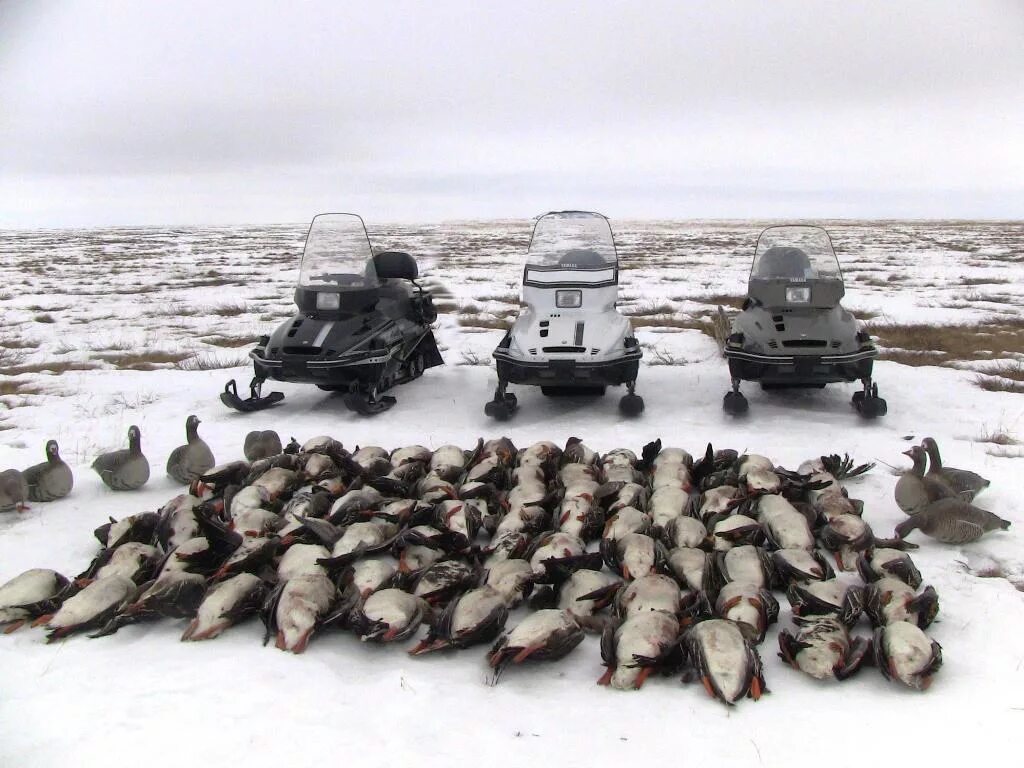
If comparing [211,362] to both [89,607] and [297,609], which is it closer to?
[89,607]

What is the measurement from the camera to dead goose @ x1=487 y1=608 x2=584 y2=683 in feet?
12.2

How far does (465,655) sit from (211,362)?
944 cm

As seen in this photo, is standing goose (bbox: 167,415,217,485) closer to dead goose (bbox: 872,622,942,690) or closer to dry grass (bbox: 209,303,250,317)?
dead goose (bbox: 872,622,942,690)

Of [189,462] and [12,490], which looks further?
[189,462]


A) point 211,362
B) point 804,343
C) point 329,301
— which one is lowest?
point 211,362

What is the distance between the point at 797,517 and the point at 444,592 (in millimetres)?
2365

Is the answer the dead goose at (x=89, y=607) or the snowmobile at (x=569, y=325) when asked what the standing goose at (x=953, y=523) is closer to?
the snowmobile at (x=569, y=325)

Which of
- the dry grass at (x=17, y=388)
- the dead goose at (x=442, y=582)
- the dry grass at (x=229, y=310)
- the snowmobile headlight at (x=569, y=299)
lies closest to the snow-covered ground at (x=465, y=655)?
the dry grass at (x=17, y=388)

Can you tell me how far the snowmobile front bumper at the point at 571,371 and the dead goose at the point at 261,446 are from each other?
2.83m

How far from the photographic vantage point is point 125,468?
250 inches

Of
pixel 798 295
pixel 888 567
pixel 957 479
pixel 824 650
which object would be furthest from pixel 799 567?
pixel 798 295

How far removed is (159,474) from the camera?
22.7 ft

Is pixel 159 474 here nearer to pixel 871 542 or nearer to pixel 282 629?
pixel 282 629

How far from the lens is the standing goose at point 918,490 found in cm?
545
